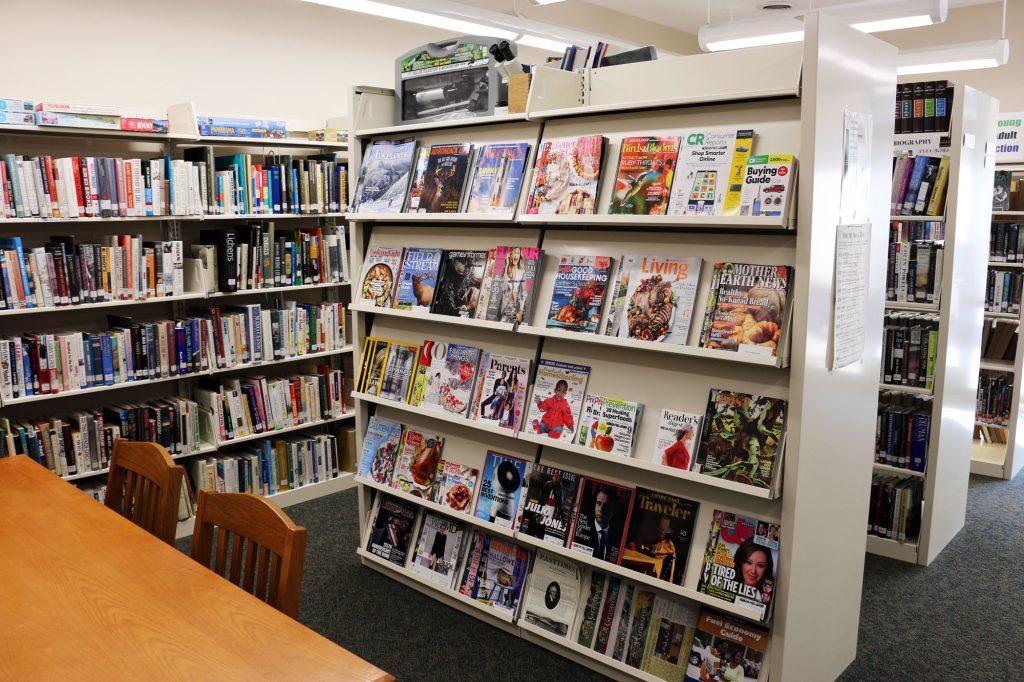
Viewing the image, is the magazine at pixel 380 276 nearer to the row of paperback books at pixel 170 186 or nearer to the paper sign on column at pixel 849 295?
the row of paperback books at pixel 170 186

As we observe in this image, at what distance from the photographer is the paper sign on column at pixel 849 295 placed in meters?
2.34

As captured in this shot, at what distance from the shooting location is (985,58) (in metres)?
5.77

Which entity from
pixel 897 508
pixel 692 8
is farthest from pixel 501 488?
pixel 692 8

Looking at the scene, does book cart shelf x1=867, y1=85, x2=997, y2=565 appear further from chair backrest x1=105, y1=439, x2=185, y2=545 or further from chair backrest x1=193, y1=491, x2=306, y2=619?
chair backrest x1=105, y1=439, x2=185, y2=545

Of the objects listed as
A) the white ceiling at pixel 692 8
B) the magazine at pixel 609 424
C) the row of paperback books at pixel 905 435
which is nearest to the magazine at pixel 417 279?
the magazine at pixel 609 424

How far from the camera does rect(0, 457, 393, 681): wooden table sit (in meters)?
1.43

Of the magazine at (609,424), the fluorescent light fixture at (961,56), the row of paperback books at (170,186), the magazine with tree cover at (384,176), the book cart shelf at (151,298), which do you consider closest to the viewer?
→ the magazine at (609,424)

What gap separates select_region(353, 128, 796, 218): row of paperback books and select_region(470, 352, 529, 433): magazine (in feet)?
1.85

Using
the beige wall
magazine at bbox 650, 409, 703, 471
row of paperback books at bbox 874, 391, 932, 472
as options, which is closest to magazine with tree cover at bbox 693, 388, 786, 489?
magazine at bbox 650, 409, 703, 471

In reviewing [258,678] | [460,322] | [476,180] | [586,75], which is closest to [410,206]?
[476,180]

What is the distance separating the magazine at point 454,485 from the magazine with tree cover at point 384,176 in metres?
1.04

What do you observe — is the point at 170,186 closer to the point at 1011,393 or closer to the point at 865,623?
the point at 865,623

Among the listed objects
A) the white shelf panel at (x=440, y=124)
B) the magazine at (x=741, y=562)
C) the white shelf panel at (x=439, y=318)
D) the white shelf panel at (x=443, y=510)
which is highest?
the white shelf panel at (x=440, y=124)

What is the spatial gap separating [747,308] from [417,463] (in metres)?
1.57
